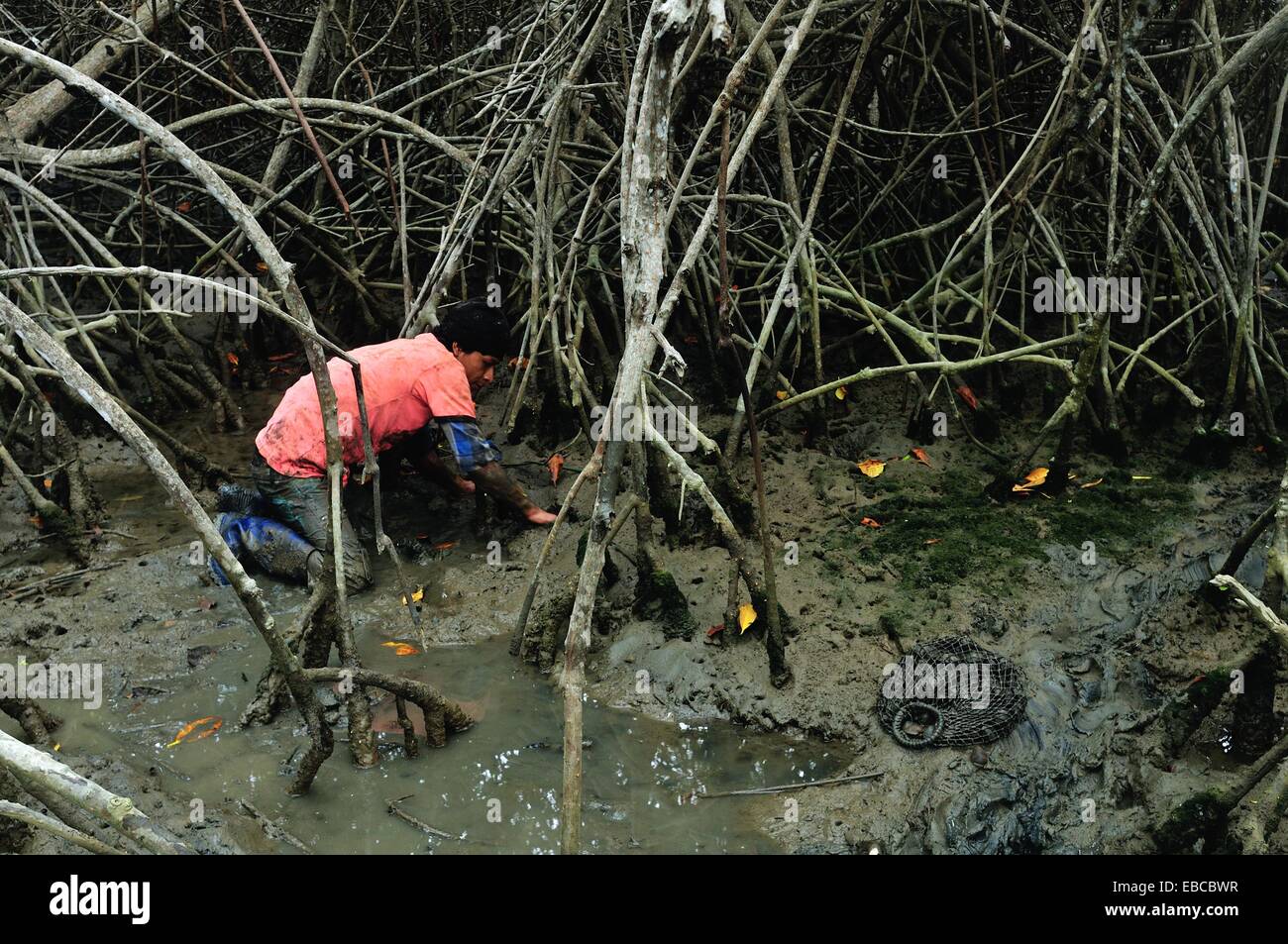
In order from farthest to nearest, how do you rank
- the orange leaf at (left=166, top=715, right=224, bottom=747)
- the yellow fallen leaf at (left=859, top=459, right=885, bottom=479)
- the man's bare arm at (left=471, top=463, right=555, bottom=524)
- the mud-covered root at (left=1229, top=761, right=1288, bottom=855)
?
the yellow fallen leaf at (left=859, top=459, right=885, bottom=479)
the man's bare arm at (left=471, top=463, right=555, bottom=524)
the orange leaf at (left=166, top=715, right=224, bottom=747)
the mud-covered root at (left=1229, top=761, right=1288, bottom=855)

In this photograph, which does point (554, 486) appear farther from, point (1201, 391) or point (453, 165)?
point (1201, 391)

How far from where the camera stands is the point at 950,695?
3.71 m

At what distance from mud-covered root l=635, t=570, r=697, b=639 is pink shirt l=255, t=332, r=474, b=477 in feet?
3.38

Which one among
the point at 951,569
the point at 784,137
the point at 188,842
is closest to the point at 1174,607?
the point at 951,569

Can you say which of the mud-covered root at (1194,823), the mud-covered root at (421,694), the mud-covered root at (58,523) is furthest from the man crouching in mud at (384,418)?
the mud-covered root at (1194,823)

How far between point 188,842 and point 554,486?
2262mm

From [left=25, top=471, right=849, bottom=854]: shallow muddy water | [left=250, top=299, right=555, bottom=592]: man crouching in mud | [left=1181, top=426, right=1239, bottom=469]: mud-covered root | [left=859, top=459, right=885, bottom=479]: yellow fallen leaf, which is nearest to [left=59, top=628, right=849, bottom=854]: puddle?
[left=25, top=471, right=849, bottom=854]: shallow muddy water

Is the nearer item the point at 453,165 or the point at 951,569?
the point at 951,569

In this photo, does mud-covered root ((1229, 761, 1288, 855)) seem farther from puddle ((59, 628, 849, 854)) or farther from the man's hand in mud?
the man's hand in mud

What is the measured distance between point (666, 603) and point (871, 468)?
126 cm

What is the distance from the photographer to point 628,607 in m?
4.26

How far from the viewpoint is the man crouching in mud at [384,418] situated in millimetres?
4441

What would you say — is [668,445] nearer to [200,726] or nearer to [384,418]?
[384,418]

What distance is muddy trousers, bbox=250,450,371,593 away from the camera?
4.45 meters
